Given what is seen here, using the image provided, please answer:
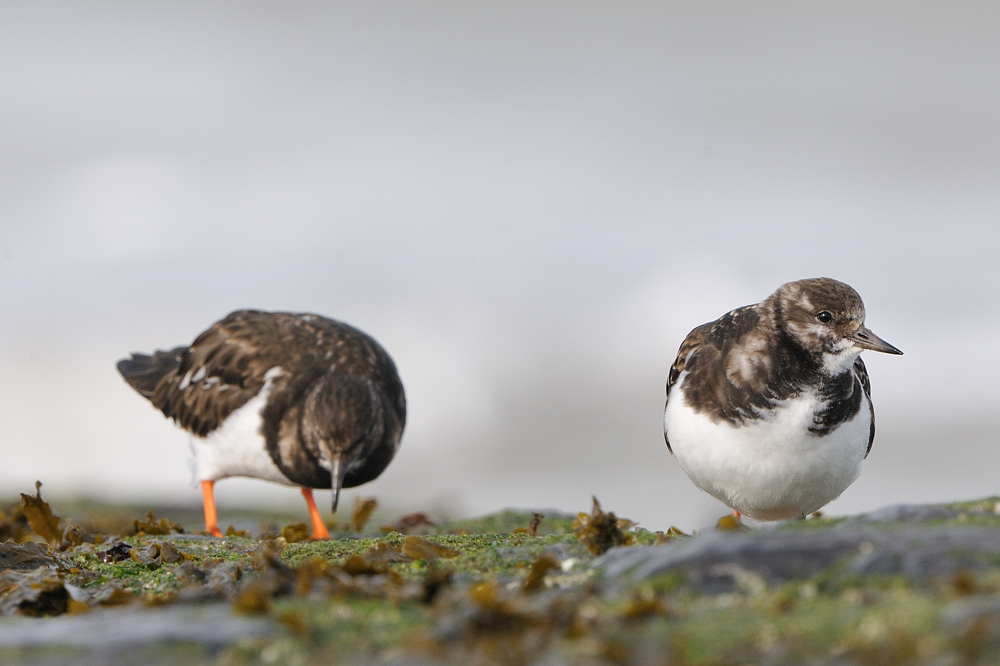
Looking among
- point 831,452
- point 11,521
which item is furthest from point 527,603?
point 11,521

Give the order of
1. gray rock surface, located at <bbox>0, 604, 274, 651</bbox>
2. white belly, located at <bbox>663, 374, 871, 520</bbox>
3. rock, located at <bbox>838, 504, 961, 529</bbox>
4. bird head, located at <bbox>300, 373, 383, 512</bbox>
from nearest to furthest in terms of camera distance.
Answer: gray rock surface, located at <bbox>0, 604, 274, 651</bbox> → rock, located at <bbox>838, 504, 961, 529</bbox> → white belly, located at <bbox>663, 374, 871, 520</bbox> → bird head, located at <bbox>300, 373, 383, 512</bbox>

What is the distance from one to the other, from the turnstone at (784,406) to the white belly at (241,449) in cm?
368

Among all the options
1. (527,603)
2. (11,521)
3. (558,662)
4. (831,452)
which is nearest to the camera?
(558,662)

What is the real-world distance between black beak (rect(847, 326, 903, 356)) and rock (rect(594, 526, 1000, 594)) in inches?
99.5

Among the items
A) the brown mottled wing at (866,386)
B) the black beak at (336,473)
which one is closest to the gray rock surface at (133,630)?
the brown mottled wing at (866,386)

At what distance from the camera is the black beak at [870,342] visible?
17.1 ft

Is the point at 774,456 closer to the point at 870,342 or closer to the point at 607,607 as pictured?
the point at 870,342

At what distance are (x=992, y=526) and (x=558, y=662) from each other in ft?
4.92

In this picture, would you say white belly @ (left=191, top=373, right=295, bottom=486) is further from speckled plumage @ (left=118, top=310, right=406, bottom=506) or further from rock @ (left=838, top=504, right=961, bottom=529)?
rock @ (left=838, top=504, right=961, bottom=529)

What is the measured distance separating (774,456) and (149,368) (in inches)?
259

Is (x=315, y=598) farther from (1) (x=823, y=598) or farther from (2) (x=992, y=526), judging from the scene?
(2) (x=992, y=526)

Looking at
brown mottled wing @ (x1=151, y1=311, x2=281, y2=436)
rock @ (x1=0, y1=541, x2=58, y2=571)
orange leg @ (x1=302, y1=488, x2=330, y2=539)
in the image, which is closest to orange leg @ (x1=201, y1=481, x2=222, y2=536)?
brown mottled wing @ (x1=151, y1=311, x2=281, y2=436)

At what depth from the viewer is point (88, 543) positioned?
5.48 metres

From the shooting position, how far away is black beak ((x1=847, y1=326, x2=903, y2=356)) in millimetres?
5203
